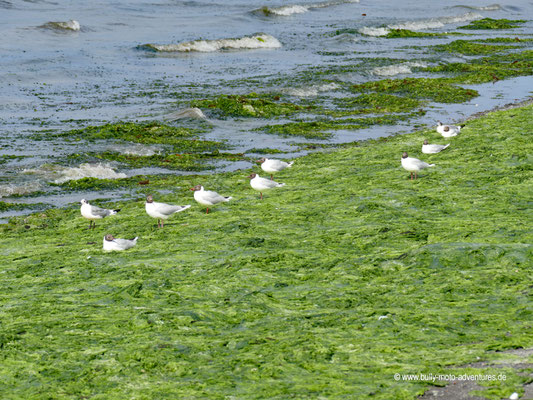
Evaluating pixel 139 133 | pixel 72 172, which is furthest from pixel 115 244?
pixel 139 133

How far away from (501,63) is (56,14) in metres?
35.8

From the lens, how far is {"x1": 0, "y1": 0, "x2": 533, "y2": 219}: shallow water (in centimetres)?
2222

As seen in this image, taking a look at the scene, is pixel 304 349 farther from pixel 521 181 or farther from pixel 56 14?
pixel 56 14

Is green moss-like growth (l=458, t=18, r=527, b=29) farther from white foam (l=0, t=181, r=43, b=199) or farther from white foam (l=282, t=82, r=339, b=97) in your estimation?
white foam (l=0, t=181, r=43, b=199)

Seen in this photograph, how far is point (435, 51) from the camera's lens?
4122 cm

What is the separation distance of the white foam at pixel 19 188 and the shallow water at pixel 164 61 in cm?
5

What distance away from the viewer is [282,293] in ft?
28.1

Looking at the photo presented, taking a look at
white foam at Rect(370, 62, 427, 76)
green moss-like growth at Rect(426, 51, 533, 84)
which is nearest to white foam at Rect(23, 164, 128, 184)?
green moss-like growth at Rect(426, 51, 533, 84)

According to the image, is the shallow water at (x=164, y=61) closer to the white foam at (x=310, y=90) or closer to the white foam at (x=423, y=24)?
the white foam at (x=310, y=90)

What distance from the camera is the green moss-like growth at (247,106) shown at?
25.1 m

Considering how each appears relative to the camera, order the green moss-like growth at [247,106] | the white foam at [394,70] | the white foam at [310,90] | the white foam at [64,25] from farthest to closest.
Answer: the white foam at [64,25] < the white foam at [394,70] < the white foam at [310,90] < the green moss-like growth at [247,106]

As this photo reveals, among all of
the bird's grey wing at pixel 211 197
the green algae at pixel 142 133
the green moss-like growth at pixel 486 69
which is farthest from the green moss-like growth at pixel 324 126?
the bird's grey wing at pixel 211 197

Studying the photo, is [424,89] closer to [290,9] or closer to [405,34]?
[405,34]

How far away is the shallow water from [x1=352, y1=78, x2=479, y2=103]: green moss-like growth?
901 millimetres
